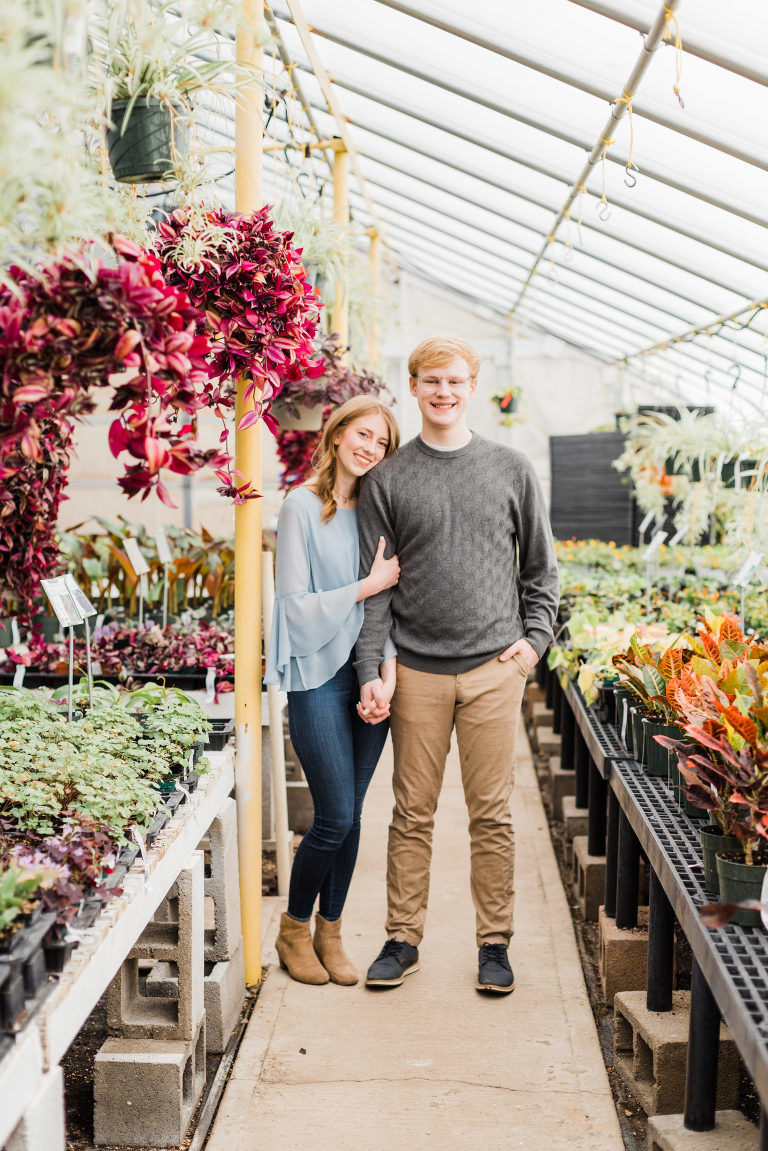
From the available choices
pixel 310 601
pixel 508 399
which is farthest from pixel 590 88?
pixel 508 399

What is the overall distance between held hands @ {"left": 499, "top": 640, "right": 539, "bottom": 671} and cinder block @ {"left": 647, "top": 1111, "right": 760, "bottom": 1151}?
3.40ft

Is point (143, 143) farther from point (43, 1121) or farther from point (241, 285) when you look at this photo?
point (43, 1121)

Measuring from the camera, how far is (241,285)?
2.07 m

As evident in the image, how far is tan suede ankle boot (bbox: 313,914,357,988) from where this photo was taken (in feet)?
8.85

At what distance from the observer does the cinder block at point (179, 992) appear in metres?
2.08

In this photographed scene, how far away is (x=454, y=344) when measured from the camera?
98.8 inches

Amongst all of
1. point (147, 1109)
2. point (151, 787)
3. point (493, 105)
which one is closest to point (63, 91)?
point (151, 787)

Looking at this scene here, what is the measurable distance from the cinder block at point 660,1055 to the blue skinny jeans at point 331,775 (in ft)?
2.46

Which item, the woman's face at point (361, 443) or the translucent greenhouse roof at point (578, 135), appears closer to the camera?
the woman's face at point (361, 443)

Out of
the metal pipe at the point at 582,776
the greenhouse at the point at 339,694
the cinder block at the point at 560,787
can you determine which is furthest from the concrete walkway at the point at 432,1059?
the cinder block at the point at 560,787

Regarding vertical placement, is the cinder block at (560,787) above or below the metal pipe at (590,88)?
below

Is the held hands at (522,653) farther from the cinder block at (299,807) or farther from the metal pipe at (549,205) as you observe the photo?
the metal pipe at (549,205)

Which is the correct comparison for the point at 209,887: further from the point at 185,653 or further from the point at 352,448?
the point at 185,653

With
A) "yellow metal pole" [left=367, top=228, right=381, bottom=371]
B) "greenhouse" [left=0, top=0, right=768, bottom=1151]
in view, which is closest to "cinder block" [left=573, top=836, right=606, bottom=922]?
"greenhouse" [left=0, top=0, right=768, bottom=1151]
